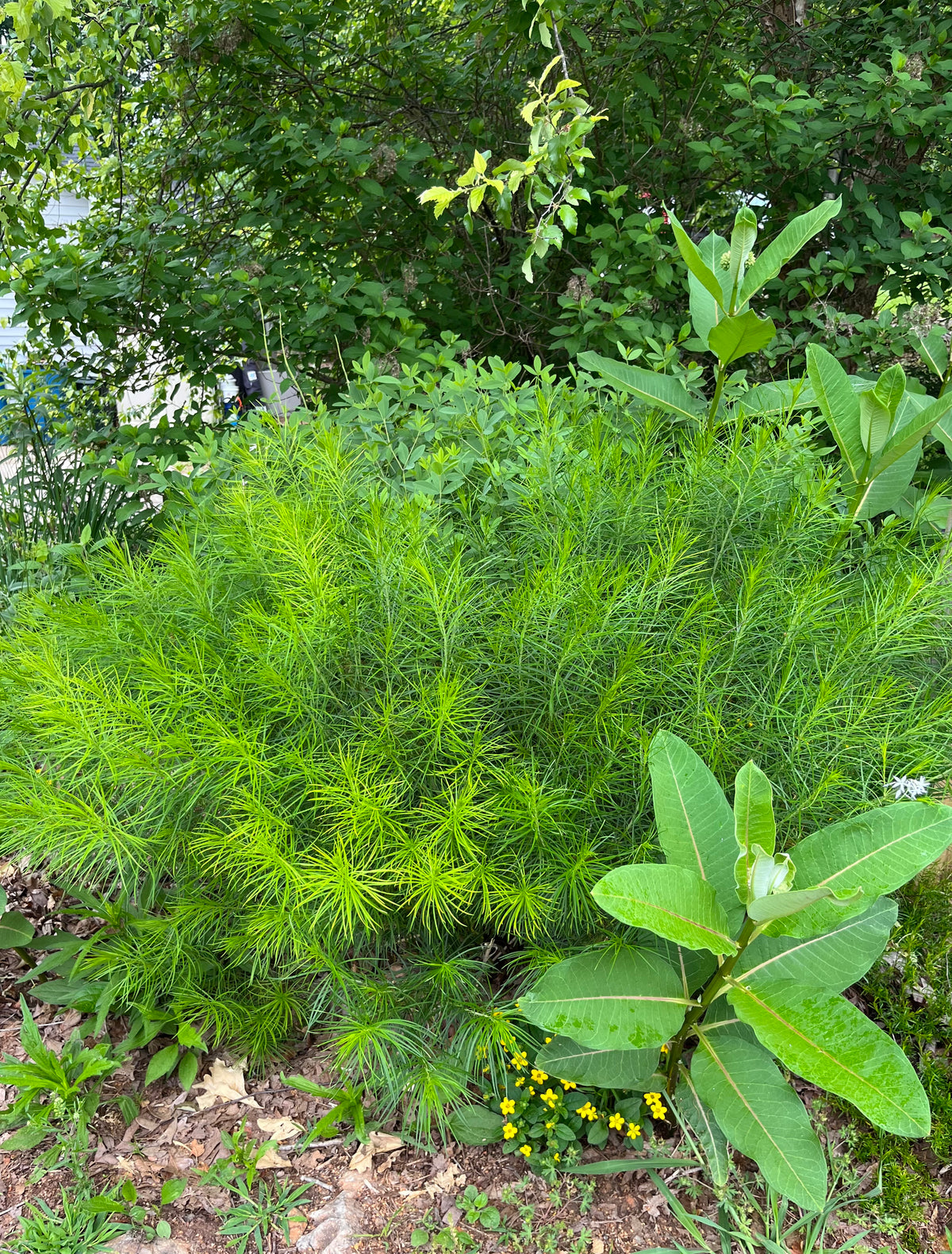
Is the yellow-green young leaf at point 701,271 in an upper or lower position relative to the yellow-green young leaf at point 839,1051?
upper

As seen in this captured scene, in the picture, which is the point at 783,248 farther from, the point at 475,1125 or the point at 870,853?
the point at 475,1125

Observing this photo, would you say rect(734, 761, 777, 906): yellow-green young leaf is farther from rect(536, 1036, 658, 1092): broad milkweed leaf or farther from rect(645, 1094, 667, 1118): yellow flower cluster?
rect(645, 1094, 667, 1118): yellow flower cluster

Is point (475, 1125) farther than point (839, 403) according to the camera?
No

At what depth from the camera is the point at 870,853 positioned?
1.64m

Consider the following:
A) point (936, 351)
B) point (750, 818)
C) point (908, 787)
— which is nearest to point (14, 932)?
point (750, 818)

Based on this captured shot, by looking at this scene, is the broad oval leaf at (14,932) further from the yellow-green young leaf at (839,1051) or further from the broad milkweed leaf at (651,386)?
the broad milkweed leaf at (651,386)

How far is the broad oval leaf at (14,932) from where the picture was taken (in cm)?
225

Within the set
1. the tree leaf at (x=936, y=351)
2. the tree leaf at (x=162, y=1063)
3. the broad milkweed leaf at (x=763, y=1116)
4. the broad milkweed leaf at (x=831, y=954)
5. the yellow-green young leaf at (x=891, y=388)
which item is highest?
the yellow-green young leaf at (x=891, y=388)

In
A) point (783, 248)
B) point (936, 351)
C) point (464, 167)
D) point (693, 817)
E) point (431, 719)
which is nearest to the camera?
point (693, 817)

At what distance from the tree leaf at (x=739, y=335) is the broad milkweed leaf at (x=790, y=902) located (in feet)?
4.67

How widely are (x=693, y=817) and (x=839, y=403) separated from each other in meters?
1.22

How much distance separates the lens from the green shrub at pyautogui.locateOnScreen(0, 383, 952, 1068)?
1.84m

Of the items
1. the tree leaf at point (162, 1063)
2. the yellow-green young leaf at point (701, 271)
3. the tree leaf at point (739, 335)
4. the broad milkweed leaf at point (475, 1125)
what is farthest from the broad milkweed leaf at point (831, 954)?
the yellow-green young leaf at point (701, 271)

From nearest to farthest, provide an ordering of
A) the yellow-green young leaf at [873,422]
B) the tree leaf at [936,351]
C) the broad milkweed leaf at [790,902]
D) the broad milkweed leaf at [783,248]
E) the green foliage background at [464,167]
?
1. the broad milkweed leaf at [790,902]
2. the yellow-green young leaf at [873,422]
3. the broad milkweed leaf at [783,248]
4. the tree leaf at [936,351]
5. the green foliage background at [464,167]
